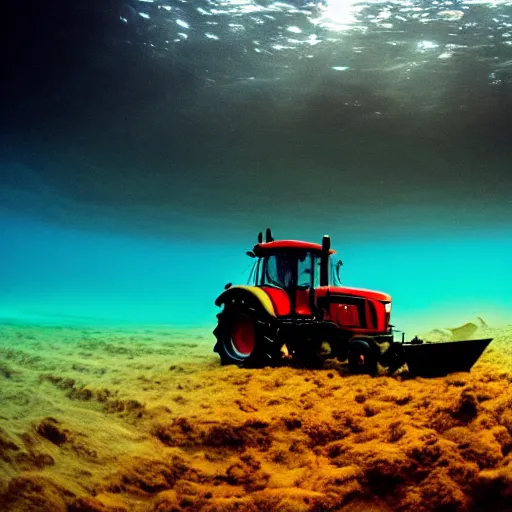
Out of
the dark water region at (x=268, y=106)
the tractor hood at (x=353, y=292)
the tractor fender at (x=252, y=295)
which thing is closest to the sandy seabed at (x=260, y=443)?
the tractor fender at (x=252, y=295)

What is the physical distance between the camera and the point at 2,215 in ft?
168

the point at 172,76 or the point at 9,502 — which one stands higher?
the point at 172,76

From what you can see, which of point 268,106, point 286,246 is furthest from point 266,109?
point 286,246

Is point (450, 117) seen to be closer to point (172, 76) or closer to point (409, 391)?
point (172, 76)

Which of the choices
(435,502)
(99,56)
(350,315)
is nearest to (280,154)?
(99,56)

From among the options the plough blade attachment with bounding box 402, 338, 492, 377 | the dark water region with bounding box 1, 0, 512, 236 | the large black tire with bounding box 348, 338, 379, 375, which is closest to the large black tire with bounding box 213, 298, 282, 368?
the large black tire with bounding box 348, 338, 379, 375

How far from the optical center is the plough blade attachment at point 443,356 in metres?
5.57

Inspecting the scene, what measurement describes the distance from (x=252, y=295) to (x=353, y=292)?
164 centimetres

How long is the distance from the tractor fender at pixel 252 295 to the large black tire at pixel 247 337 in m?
0.09

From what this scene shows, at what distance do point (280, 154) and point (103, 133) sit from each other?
9834mm

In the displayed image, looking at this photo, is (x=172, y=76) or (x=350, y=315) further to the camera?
(x=172, y=76)

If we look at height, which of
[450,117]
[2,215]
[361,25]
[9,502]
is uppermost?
[2,215]

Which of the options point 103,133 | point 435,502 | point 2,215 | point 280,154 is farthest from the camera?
point 2,215

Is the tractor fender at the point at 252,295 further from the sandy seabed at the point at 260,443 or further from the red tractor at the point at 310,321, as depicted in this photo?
the sandy seabed at the point at 260,443
